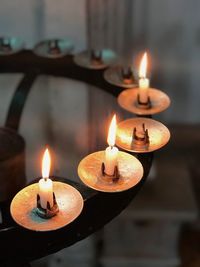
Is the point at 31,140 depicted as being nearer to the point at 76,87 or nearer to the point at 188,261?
the point at 76,87

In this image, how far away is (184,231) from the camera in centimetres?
200

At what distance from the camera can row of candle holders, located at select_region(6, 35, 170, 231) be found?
0.72 meters

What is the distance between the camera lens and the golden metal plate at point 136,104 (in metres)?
0.98

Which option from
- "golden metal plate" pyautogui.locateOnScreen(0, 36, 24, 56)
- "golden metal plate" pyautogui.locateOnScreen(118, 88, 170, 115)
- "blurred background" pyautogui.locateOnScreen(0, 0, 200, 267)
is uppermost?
"golden metal plate" pyautogui.locateOnScreen(0, 36, 24, 56)

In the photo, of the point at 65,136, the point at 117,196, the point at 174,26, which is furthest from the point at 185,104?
the point at 117,196

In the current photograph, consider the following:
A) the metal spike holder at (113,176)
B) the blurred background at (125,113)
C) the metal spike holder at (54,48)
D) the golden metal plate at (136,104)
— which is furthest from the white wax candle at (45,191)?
the blurred background at (125,113)

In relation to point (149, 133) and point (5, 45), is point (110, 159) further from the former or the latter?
point (5, 45)

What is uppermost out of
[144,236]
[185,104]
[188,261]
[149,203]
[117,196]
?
[117,196]

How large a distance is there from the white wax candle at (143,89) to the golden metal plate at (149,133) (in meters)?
0.06

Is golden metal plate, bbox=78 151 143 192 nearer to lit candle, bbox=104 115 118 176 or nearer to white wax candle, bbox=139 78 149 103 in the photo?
lit candle, bbox=104 115 118 176

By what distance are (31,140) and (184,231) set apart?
2.25 feet

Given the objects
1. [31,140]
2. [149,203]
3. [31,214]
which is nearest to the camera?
[31,214]

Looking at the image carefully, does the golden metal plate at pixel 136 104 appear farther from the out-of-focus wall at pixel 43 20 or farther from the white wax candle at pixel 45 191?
the out-of-focus wall at pixel 43 20

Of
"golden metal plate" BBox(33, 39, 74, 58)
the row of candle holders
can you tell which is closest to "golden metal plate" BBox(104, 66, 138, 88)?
the row of candle holders
